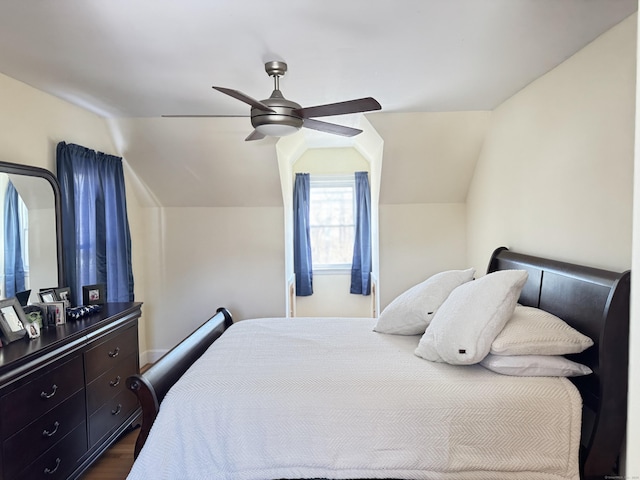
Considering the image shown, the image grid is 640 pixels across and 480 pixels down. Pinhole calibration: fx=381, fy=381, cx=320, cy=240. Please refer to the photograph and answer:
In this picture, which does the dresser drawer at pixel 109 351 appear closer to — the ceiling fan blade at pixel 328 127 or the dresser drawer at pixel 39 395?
the dresser drawer at pixel 39 395

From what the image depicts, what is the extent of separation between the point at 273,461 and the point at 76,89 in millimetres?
2618

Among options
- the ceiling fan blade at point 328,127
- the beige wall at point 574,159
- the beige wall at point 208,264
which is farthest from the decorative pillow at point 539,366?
the beige wall at point 208,264

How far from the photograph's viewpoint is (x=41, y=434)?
1.84 meters

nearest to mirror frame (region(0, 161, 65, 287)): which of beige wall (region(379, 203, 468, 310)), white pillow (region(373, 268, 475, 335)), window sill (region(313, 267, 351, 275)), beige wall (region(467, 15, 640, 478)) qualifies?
white pillow (region(373, 268, 475, 335))

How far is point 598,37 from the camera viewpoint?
6.29ft

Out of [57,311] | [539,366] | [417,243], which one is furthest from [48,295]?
[417,243]

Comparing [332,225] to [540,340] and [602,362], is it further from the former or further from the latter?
[602,362]

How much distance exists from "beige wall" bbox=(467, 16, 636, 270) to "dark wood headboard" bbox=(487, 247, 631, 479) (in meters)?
0.23

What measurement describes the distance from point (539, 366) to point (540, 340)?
113 millimetres

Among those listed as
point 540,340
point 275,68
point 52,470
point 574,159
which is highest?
point 275,68

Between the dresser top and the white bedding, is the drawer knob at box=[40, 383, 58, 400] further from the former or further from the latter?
the white bedding

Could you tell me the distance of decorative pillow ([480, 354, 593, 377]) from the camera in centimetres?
169

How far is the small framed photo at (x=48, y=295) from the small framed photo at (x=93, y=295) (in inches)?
8.6

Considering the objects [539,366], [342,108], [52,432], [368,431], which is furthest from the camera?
[342,108]
